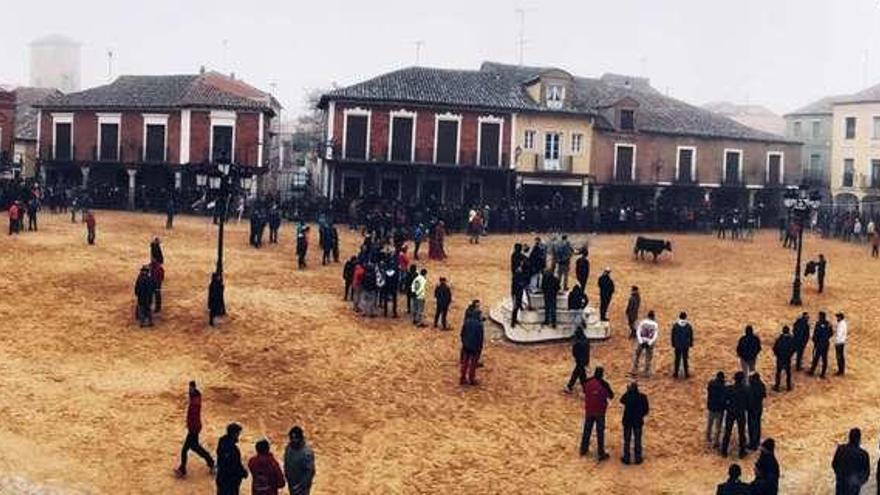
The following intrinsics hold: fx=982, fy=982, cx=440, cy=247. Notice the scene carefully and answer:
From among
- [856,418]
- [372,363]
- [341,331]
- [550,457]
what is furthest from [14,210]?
[856,418]

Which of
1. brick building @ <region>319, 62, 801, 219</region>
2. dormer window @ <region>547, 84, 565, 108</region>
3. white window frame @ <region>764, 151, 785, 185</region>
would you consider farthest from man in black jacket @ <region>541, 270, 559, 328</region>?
white window frame @ <region>764, 151, 785, 185</region>

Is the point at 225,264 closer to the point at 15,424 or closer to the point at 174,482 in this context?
the point at 15,424

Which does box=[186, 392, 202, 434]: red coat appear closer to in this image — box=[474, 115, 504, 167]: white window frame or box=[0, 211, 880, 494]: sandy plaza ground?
box=[0, 211, 880, 494]: sandy plaza ground

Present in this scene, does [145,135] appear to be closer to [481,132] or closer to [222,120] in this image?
[222,120]

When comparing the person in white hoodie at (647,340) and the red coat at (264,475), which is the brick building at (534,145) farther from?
the red coat at (264,475)

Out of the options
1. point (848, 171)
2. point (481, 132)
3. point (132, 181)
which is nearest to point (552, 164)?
point (481, 132)

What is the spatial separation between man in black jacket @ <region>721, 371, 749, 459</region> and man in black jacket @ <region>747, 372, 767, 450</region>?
10 centimetres

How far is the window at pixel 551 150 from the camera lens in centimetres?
4972

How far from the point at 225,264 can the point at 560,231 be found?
719 inches

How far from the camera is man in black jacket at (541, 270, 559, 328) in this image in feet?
77.0

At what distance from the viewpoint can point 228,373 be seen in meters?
20.3

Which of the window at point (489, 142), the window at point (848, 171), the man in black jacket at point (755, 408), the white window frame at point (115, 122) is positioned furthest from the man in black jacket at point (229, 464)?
the window at point (848, 171)

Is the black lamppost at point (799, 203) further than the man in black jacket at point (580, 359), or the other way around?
the black lamppost at point (799, 203)

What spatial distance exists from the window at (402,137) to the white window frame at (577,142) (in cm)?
859
